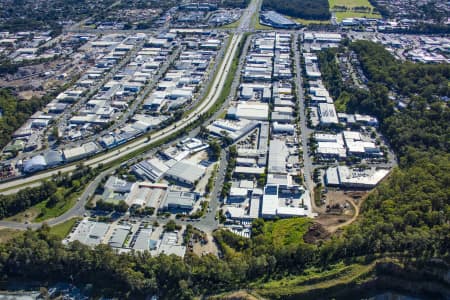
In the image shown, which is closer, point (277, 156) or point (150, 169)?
point (150, 169)

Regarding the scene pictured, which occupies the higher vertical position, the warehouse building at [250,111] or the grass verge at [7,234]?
the warehouse building at [250,111]

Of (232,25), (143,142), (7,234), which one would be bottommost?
(7,234)

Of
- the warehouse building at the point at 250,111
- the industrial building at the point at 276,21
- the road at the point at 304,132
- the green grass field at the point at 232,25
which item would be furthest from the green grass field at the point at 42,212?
the industrial building at the point at 276,21

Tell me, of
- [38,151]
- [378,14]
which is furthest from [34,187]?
[378,14]

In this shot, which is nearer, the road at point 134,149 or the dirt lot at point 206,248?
the dirt lot at point 206,248

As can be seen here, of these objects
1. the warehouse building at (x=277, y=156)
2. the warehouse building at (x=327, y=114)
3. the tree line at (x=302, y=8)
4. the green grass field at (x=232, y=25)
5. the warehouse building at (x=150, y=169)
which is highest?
the tree line at (x=302, y=8)

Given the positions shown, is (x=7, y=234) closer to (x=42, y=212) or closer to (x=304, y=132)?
(x=42, y=212)

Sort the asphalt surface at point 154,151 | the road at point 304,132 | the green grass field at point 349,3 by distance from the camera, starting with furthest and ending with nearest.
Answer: the green grass field at point 349,3 → the road at point 304,132 → the asphalt surface at point 154,151

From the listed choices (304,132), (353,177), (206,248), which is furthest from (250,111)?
(206,248)

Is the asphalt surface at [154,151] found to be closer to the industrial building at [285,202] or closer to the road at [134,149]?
the road at [134,149]

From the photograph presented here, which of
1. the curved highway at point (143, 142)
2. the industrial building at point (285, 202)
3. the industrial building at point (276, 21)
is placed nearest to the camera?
the industrial building at point (285, 202)
